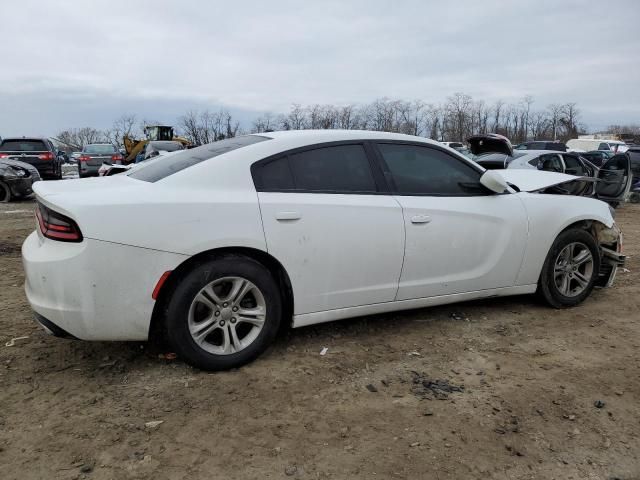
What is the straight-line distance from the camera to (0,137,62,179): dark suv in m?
14.5

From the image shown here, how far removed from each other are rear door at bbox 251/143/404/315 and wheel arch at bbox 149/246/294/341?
6 cm

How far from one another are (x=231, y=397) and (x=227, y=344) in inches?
14.7

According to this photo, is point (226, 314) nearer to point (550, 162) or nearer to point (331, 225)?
point (331, 225)

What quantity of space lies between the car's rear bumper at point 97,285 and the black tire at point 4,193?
10.5 m

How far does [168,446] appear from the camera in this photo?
2346 millimetres

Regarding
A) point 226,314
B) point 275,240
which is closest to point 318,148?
point 275,240

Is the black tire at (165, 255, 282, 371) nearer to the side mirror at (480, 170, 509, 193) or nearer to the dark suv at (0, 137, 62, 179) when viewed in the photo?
the side mirror at (480, 170, 509, 193)

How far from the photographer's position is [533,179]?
4422 mm

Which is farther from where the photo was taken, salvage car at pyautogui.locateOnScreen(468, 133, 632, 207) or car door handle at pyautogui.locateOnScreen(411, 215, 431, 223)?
salvage car at pyautogui.locateOnScreen(468, 133, 632, 207)

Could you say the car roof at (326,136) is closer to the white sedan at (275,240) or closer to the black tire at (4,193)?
the white sedan at (275,240)

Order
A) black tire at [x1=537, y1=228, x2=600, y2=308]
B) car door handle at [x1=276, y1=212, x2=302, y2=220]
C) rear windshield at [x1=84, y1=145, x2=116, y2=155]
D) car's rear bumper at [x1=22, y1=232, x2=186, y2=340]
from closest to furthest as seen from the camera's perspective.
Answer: car's rear bumper at [x1=22, y1=232, x2=186, y2=340] → car door handle at [x1=276, y1=212, x2=302, y2=220] → black tire at [x1=537, y1=228, x2=600, y2=308] → rear windshield at [x1=84, y1=145, x2=116, y2=155]

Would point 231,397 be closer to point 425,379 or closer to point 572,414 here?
point 425,379

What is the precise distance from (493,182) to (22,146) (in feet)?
49.0

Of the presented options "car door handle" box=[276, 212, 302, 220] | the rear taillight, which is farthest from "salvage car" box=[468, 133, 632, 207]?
the rear taillight
